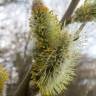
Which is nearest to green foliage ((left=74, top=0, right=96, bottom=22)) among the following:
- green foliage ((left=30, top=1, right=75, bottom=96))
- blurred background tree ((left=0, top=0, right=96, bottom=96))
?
green foliage ((left=30, top=1, right=75, bottom=96))

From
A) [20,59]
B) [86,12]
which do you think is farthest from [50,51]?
[20,59]

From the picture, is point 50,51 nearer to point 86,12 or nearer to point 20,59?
point 86,12

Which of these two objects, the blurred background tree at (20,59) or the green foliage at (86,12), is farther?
the blurred background tree at (20,59)

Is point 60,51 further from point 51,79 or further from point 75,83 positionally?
point 75,83

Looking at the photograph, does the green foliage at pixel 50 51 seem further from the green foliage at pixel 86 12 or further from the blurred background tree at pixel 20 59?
the blurred background tree at pixel 20 59

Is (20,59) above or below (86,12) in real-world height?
below

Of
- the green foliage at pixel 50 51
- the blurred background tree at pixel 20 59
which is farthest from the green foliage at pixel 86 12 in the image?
the blurred background tree at pixel 20 59
